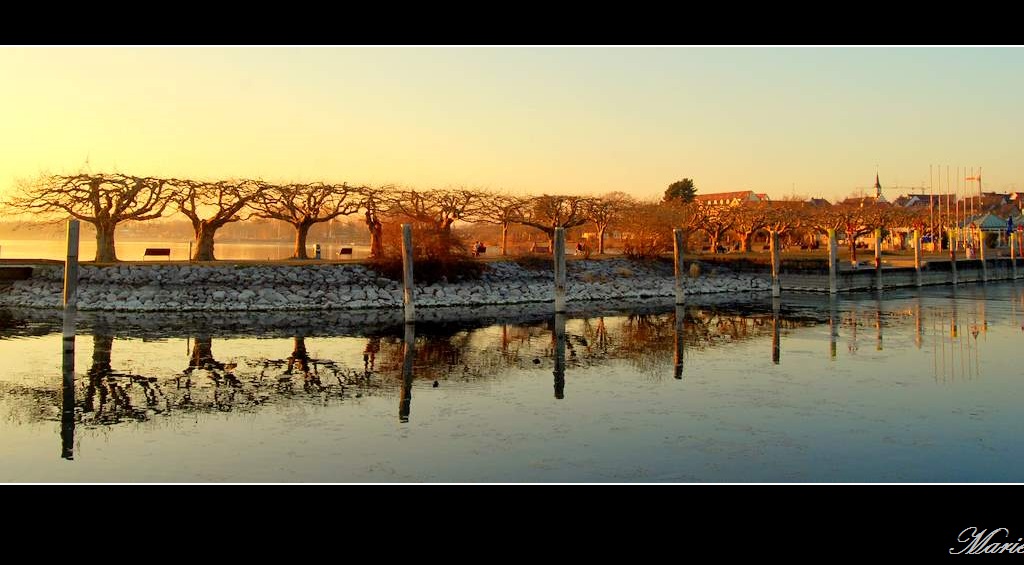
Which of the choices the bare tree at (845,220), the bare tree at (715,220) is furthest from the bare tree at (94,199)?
the bare tree at (845,220)

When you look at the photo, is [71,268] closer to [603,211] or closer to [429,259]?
[429,259]

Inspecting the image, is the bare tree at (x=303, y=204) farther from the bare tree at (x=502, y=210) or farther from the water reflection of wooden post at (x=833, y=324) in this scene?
the water reflection of wooden post at (x=833, y=324)

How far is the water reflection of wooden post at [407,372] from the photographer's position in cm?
1580

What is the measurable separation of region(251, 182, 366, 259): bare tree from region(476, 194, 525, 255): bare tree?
9419 millimetres

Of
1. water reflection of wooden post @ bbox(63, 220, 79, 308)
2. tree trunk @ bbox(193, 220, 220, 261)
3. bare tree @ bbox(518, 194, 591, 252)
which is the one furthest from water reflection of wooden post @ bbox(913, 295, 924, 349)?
tree trunk @ bbox(193, 220, 220, 261)

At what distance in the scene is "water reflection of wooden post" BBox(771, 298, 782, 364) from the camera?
2341 centimetres

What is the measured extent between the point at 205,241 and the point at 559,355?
27.8 metres

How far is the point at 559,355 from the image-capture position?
2364cm

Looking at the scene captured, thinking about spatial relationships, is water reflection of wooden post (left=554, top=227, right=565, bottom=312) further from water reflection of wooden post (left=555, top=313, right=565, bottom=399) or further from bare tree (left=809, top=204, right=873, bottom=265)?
bare tree (left=809, top=204, right=873, bottom=265)

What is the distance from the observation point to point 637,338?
2781cm

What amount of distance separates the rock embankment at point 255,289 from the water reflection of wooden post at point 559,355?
311 inches
